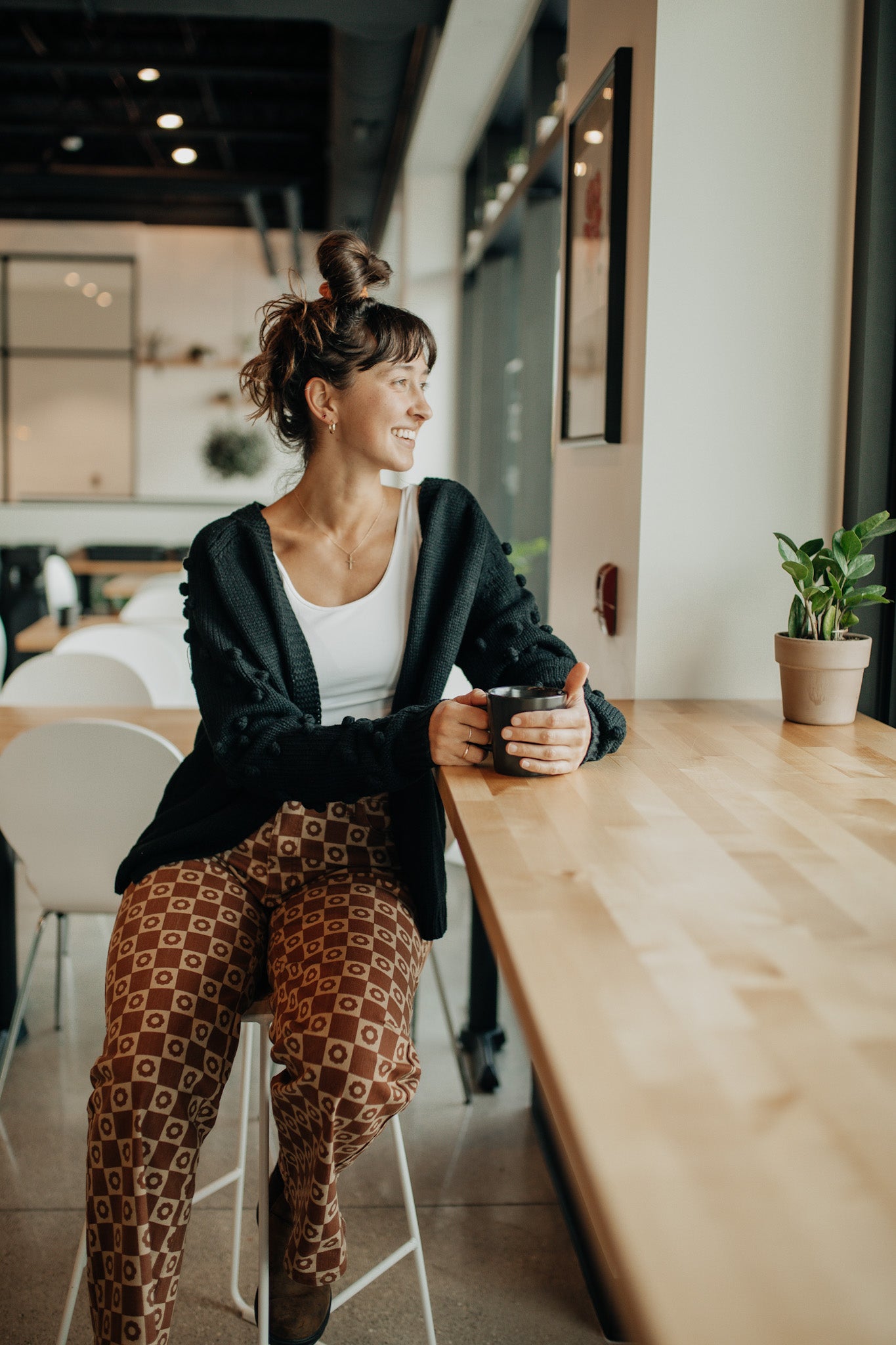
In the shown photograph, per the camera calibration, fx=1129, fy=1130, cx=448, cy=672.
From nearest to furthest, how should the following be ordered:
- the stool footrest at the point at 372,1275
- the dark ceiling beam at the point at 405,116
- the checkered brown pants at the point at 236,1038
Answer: the checkered brown pants at the point at 236,1038 → the stool footrest at the point at 372,1275 → the dark ceiling beam at the point at 405,116

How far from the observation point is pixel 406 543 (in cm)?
183

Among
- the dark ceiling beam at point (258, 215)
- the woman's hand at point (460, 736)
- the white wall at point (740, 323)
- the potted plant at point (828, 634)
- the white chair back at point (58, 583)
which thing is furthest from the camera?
the dark ceiling beam at point (258, 215)

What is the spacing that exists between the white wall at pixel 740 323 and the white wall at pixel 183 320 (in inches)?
323

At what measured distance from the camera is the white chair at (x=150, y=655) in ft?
11.2

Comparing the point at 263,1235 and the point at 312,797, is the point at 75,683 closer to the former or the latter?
the point at 312,797

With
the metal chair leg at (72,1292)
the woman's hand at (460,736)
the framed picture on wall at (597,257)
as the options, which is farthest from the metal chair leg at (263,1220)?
the framed picture on wall at (597,257)

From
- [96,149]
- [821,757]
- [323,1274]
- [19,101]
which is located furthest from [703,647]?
[96,149]

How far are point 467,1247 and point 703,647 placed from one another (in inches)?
44.2

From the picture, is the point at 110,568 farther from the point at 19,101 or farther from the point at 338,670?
the point at 338,670

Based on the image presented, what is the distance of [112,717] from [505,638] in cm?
123

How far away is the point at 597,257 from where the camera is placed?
2273mm

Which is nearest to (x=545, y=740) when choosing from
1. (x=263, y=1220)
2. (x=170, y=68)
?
(x=263, y=1220)

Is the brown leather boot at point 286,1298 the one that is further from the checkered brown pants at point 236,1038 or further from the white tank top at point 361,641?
the white tank top at point 361,641

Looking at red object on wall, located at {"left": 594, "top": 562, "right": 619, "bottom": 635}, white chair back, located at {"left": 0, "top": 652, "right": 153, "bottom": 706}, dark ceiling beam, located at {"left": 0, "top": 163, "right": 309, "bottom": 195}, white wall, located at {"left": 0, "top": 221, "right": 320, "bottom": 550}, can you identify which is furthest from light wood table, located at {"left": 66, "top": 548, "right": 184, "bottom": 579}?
red object on wall, located at {"left": 594, "top": 562, "right": 619, "bottom": 635}
